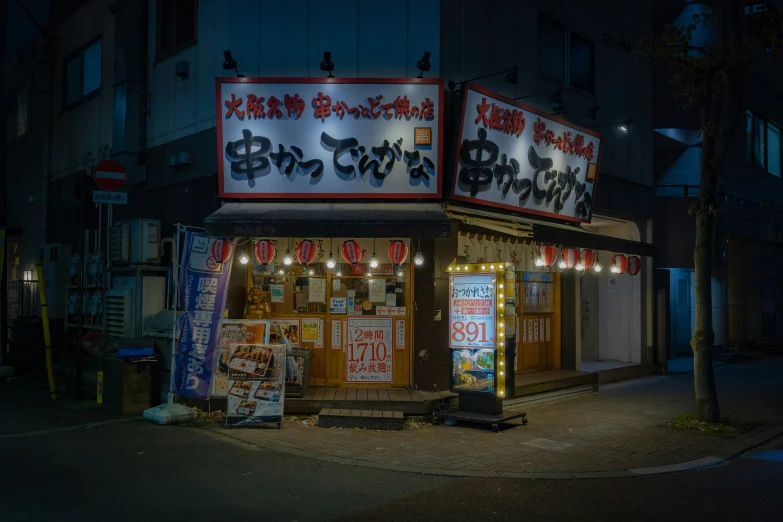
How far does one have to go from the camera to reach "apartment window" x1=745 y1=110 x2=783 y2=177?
2172 centimetres

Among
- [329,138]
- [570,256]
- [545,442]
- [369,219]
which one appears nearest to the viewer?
[545,442]

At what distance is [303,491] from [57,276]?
12.5 m

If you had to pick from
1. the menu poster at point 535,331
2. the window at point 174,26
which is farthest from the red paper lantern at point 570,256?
the window at point 174,26

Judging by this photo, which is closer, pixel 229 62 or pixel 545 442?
pixel 545 442

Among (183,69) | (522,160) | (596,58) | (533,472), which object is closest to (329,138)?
(183,69)

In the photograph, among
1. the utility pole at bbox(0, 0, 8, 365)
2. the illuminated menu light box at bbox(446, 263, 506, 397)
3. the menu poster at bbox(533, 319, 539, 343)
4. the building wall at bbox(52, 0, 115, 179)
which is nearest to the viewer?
the illuminated menu light box at bbox(446, 263, 506, 397)

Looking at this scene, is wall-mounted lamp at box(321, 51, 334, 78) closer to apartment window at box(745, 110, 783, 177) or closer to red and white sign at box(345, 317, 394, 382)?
red and white sign at box(345, 317, 394, 382)

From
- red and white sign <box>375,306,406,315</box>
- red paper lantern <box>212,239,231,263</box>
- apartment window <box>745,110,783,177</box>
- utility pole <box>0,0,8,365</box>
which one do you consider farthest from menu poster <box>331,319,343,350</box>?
apartment window <box>745,110,783,177</box>

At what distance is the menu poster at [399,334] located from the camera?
11211 mm

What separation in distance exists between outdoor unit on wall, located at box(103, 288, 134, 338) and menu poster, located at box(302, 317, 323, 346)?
3.44 meters

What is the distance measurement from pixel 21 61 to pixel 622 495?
66.0 ft

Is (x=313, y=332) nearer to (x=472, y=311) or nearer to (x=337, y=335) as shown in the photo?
(x=337, y=335)

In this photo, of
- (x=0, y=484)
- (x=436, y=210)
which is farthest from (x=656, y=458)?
(x=0, y=484)

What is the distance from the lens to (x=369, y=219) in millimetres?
9961
